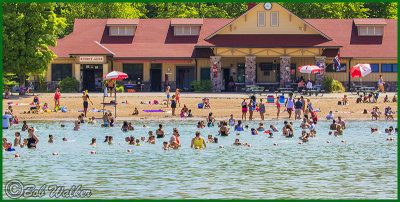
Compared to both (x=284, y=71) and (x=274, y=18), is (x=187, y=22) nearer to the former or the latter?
(x=274, y=18)

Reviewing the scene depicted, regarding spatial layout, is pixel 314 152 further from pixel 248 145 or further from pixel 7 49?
pixel 7 49

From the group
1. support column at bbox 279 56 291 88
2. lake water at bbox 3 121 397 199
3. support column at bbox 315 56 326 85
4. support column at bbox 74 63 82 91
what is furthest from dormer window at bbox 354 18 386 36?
lake water at bbox 3 121 397 199

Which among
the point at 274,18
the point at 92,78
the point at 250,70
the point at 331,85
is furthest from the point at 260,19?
the point at 92,78

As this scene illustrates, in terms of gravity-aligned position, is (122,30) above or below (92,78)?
above

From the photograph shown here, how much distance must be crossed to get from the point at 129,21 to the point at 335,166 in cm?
4365

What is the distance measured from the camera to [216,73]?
65.2m

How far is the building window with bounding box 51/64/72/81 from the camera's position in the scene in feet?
219

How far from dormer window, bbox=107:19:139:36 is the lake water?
2999 cm

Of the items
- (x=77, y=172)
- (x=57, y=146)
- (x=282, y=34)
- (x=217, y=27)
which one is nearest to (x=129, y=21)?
(x=217, y=27)

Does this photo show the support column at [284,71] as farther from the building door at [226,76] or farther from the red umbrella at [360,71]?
the red umbrella at [360,71]

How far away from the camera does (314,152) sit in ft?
114

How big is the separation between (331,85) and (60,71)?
24599 mm

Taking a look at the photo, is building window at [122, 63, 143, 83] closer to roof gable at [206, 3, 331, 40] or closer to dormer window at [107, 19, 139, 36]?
dormer window at [107, 19, 139, 36]

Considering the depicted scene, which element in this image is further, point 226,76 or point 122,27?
point 122,27
